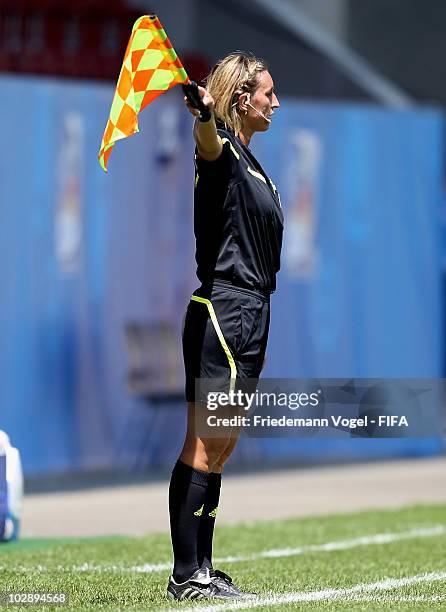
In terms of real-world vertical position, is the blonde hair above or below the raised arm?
above

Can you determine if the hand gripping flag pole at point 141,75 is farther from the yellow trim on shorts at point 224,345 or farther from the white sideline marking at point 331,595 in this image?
the white sideline marking at point 331,595

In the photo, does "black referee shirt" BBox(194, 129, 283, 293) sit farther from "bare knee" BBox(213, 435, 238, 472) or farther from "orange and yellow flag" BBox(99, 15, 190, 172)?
"bare knee" BBox(213, 435, 238, 472)

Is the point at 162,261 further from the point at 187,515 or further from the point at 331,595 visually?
the point at 187,515

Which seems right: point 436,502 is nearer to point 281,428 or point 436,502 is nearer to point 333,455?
point 333,455

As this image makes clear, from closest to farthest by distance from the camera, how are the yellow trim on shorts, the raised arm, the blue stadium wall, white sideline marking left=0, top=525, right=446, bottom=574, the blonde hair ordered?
the raised arm, the yellow trim on shorts, the blonde hair, white sideline marking left=0, top=525, right=446, bottom=574, the blue stadium wall

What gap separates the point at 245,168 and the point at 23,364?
17.1ft

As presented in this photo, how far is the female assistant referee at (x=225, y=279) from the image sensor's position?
5.16 meters

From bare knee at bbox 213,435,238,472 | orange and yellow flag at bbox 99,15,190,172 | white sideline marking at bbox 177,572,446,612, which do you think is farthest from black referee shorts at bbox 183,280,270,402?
white sideline marking at bbox 177,572,446,612

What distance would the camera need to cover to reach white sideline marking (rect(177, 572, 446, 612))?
16.6ft

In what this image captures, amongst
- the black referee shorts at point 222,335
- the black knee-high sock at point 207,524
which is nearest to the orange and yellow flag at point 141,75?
the black referee shorts at point 222,335

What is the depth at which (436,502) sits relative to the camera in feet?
31.3

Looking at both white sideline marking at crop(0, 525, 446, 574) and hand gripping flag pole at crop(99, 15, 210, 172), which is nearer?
hand gripping flag pole at crop(99, 15, 210, 172)

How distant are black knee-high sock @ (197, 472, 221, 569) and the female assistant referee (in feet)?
0.12

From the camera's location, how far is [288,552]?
716cm
